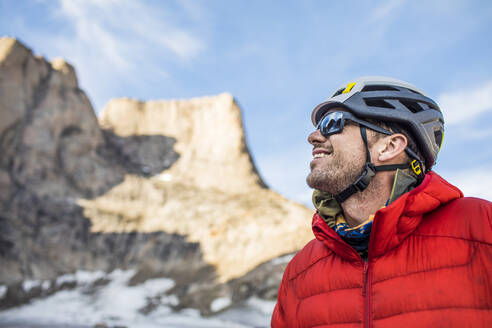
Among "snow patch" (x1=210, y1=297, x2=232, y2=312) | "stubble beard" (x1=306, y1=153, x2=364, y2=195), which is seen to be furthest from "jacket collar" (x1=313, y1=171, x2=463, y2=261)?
"snow patch" (x1=210, y1=297, x2=232, y2=312)

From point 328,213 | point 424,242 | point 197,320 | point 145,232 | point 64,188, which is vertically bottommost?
point 197,320

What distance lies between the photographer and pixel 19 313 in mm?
18844

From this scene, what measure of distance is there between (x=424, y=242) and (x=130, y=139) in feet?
126

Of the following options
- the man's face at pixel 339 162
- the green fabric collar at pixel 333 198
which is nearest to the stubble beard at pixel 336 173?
the man's face at pixel 339 162

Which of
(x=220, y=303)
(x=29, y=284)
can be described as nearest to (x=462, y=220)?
(x=220, y=303)

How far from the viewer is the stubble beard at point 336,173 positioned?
224 centimetres

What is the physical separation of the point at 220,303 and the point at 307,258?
677 inches

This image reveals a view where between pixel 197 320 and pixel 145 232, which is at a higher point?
pixel 145 232

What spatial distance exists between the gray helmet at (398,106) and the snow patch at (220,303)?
17.2 m

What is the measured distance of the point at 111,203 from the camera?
29.5m

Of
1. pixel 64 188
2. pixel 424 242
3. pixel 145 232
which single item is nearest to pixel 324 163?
pixel 424 242

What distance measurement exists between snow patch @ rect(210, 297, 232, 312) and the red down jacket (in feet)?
55.4

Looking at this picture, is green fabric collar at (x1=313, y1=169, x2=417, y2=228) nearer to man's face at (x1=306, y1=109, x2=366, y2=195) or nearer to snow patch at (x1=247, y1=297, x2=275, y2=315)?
man's face at (x1=306, y1=109, x2=366, y2=195)

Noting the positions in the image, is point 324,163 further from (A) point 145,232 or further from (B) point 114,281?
(A) point 145,232
